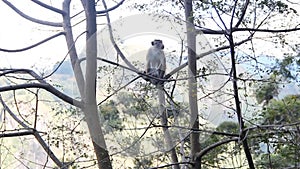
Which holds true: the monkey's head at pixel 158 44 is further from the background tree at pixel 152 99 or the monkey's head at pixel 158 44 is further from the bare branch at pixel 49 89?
the bare branch at pixel 49 89

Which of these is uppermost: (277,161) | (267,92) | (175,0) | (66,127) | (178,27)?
(175,0)

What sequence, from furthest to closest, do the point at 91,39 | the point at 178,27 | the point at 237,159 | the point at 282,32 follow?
1. the point at 237,159
2. the point at 91,39
3. the point at 178,27
4. the point at 282,32

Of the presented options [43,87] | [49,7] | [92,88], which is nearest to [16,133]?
[43,87]

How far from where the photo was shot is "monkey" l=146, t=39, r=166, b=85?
10.0 ft

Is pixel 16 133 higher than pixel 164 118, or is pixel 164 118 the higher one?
pixel 164 118

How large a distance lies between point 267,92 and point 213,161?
0.67 m

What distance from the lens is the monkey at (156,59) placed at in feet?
10.0

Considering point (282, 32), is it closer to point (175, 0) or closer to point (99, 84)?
point (175, 0)

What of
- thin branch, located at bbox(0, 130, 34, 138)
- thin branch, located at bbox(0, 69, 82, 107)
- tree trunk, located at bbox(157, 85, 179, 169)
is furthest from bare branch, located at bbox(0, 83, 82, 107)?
tree trunk, located at bbox(157, 85, 179, 169)

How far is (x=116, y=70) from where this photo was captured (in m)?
2.83

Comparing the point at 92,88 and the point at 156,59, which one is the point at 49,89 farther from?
the point at 156,59

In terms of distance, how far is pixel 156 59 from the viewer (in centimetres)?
319

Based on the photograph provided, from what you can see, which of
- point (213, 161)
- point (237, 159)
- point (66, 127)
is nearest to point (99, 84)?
point (66, 127)

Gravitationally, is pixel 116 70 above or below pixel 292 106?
above
